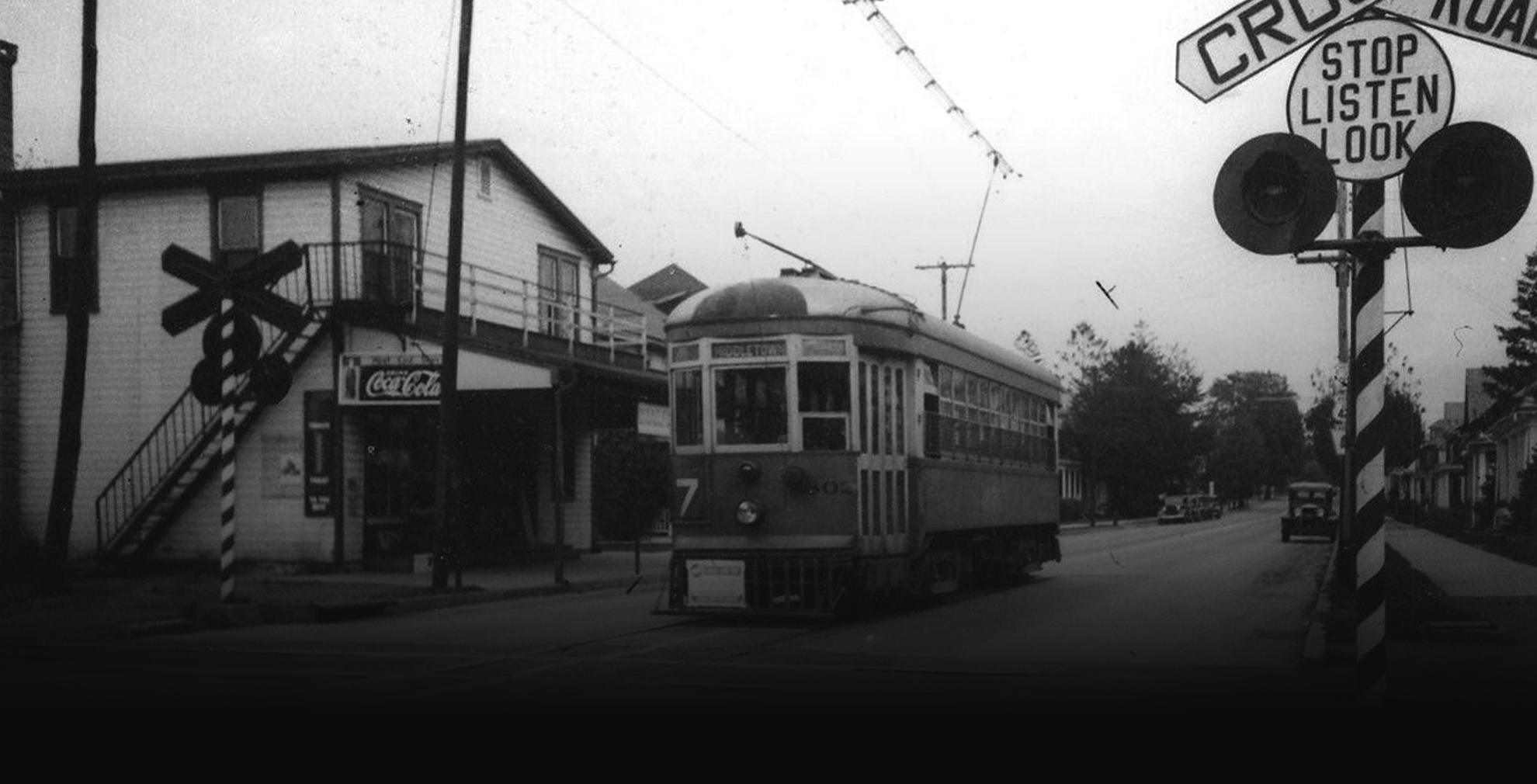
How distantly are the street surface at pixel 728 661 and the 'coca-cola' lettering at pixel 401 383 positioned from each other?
4784 mm

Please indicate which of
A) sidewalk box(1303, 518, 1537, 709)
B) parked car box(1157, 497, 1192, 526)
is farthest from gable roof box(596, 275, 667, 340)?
sidewalk box(1303, 518, 1537, 709)

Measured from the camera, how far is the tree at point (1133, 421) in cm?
7981

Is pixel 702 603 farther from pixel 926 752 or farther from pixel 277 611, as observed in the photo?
pixel 926 752

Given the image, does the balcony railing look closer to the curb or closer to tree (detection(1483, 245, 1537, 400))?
the curb

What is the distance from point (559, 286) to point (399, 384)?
9.44 meters

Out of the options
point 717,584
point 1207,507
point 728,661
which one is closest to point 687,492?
point 717,584

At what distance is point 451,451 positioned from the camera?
2166 cm

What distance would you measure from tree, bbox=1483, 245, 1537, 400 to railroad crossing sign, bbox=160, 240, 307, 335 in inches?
2612

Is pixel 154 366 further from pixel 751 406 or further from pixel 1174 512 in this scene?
pixel 1174 512

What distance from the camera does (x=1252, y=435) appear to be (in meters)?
130

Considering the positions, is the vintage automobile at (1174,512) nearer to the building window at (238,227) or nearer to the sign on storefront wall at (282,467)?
the sign on storefront wall at (282,467)

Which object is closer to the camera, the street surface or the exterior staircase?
the street surface

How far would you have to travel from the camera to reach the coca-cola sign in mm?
24125

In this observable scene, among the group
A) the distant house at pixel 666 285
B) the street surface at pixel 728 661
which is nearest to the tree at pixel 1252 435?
the distant house at pixel 666 285
